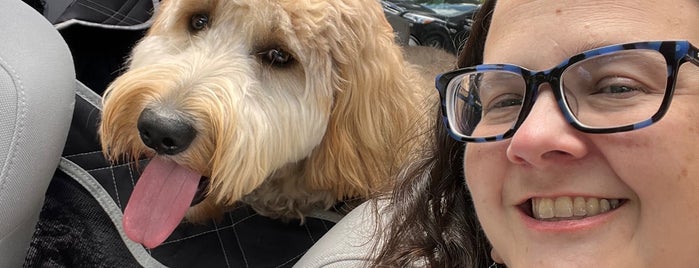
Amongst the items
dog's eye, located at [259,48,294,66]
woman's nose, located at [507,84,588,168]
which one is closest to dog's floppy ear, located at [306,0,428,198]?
dog's eye, located at [259,48,294,66]

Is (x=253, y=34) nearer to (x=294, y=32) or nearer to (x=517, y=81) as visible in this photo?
(x=294, y=32)

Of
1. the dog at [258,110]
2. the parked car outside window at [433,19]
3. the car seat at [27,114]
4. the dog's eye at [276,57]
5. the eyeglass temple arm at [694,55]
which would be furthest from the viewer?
the parked car outside window at [433,19]

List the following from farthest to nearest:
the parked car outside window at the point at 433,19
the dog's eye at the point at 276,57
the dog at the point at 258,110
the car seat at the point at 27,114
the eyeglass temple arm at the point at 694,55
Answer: the parked car outside window at the point at 433,19, the dog's eye at the point at 276,57, the dog at the point at 258,110, the car seat at the point at 27,114, the eyeglass temple arm at the point at 694,55

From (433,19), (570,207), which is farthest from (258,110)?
(433,19)

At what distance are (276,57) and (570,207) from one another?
97 centimetres

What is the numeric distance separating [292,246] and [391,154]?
0.33 meters

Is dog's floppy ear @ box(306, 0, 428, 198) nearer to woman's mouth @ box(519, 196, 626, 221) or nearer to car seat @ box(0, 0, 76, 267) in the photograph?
car seat @ box(0, 0, 76, 267)

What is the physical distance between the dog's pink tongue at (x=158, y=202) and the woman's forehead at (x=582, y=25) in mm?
901

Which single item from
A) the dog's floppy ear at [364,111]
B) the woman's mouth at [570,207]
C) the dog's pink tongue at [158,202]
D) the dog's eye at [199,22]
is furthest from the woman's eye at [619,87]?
the dog's eye at [199,22]

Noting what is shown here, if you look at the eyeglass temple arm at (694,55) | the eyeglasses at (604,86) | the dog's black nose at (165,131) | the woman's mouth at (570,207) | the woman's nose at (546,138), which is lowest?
the dog's black nose at (165,131)

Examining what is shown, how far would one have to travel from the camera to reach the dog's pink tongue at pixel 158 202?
1.58 meters

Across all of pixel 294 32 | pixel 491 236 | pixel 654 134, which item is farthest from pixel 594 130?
pixel 294 32

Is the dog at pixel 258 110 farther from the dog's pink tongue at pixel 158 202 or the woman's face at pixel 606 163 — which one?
the woman's face at pixel 606 163

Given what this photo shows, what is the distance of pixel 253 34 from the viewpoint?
1643mm
